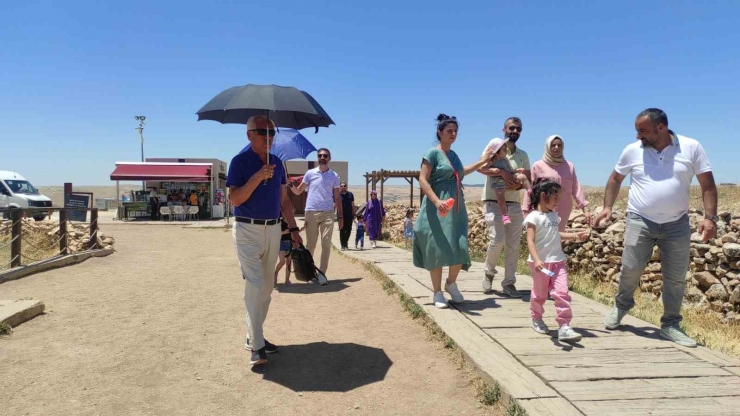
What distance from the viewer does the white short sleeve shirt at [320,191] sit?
6.91m

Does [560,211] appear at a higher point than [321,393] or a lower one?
higher

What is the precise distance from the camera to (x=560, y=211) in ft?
15.4

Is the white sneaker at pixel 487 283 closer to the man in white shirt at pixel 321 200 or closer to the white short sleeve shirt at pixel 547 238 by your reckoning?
the white short sleeve shirt at pixel 547 238

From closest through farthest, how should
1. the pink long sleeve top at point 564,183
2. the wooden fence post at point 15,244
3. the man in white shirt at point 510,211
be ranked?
the pink long sleeve top at point 564,183 < the man in white shirt at point 510,211 < the wooden fence post at point 15,244

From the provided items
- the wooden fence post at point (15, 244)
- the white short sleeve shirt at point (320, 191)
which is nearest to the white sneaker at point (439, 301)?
the white short sleeve shirt at point (320, 191)

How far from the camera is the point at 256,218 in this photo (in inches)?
138

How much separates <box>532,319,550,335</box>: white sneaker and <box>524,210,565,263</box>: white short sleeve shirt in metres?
0.53

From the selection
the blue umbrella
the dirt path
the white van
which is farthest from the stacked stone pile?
the white van

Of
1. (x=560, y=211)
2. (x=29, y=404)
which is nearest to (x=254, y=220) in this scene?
(x=29, y=404)

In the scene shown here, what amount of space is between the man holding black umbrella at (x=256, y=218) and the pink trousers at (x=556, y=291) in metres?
1.97

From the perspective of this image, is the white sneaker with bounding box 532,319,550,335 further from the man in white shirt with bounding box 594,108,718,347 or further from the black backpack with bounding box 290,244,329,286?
the black backpack with bounding box 290,244,329,286

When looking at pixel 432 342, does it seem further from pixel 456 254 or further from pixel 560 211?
pixel 560 211

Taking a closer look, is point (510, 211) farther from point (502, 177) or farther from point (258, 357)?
point (258, 357)

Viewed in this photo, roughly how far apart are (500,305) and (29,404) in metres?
3.80
